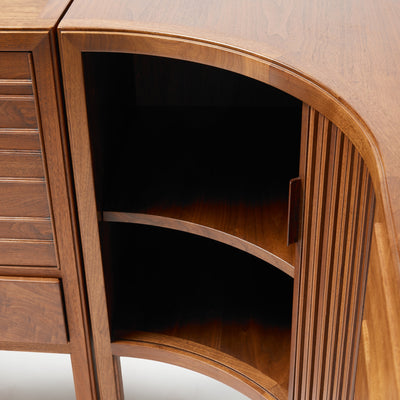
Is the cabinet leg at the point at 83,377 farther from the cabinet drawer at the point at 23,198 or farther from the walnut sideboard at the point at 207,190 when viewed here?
the cabinet drawer at the point at 23,198

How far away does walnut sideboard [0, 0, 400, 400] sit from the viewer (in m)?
0.41

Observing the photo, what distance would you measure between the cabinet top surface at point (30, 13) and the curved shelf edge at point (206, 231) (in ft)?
Answer: 0.71

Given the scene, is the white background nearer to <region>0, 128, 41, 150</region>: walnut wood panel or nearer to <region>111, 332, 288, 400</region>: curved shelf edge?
<region>111, 332, 288, 400</region>: curved shelf edge

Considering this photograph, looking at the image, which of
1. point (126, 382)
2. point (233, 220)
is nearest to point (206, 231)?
point (233, 220)

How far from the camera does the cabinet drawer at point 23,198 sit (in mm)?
610

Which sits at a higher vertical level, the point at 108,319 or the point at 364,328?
the point at 108,319

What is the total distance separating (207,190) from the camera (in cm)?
68

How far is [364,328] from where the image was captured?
0.39 m

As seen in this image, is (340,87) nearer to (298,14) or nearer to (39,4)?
(298,14)

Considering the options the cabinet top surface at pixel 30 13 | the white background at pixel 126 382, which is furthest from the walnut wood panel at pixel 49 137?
the white background at pixel 126 382

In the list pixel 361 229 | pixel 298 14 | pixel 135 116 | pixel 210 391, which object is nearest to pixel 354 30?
pixel 298 14

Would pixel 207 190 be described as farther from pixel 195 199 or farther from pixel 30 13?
pixel 30 13

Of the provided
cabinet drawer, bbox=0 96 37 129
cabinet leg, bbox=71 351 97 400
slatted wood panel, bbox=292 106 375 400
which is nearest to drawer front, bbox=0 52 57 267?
cabinet drawer, bbox=0 96 37 129

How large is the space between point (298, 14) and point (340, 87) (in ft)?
0.54
